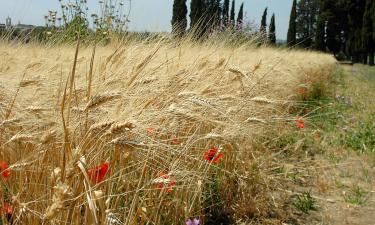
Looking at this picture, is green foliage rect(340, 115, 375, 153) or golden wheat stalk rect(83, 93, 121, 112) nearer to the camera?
golden wheat stalk rect(83, 93, 121, 112)

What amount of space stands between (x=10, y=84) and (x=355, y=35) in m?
32.8

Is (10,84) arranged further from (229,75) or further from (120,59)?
(229,75)

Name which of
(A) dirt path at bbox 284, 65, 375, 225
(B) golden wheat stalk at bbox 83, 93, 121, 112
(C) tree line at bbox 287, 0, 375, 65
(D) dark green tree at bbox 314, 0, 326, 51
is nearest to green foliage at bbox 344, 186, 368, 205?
(A) dirt path at bbox 284, 65, 375, 225

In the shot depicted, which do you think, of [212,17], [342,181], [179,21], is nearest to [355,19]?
[179,21]

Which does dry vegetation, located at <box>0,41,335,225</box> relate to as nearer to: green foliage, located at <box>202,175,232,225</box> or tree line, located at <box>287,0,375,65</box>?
green foliage, located at <box>202,175,232,225</box>

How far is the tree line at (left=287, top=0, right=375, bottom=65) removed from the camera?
27.8 meters

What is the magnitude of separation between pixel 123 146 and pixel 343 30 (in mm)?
40903

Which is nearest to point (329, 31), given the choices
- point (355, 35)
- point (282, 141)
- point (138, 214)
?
point (355, 35)

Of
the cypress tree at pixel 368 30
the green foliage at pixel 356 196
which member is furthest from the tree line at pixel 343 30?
the green foliage at pixel 356 196

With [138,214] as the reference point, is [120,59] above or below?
above

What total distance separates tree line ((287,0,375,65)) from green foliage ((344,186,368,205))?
2494 cm

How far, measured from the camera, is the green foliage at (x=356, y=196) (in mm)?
2688

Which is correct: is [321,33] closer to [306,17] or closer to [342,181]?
[306,17]

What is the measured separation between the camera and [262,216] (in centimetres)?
241
